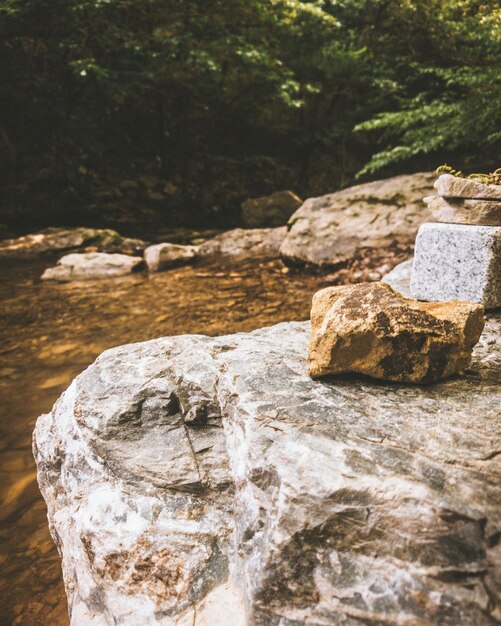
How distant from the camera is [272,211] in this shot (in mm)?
12727

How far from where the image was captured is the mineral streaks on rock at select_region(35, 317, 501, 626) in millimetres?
1141

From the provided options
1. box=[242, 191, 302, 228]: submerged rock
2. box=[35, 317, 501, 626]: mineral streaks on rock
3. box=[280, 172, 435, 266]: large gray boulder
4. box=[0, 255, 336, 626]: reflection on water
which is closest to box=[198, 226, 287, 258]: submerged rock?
box=[0, 255, 336, 626]: reflection on water

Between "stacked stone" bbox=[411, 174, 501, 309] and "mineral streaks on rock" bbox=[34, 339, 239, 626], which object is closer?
"mineral streaks on rock" bbox=[34, 339, 239, 626]

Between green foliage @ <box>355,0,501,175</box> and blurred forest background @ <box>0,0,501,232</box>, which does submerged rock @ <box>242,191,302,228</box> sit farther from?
green foliage @ <box>355,0,501,175</box>

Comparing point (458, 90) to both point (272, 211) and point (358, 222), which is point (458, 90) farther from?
point (358, 222)

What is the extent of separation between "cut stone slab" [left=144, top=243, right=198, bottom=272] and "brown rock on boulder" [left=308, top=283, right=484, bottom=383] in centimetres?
670

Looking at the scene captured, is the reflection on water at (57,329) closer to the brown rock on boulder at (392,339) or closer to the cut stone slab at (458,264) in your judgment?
the brown rock on boulder at (392,339)

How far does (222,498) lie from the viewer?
5.53 ft

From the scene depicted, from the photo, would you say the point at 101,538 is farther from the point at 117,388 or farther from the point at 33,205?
the point at 33,205

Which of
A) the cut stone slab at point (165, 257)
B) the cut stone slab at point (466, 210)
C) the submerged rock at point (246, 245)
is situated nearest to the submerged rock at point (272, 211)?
the submerged rock at point (246, 245)

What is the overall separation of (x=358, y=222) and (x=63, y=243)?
24.8 feet

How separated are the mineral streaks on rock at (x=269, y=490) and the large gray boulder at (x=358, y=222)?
4486mm

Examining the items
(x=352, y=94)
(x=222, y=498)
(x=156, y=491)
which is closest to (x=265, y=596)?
(x=222, y=498)

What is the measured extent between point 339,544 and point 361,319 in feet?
2.87
